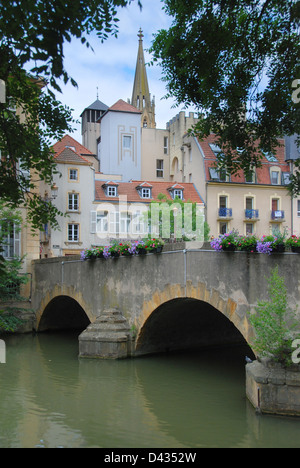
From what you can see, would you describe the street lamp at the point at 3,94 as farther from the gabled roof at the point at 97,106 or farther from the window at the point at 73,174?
the gabled roof at the point at 97,106

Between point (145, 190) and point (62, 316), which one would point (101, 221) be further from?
point (62, 316)

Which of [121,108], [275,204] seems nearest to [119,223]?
[275,204]

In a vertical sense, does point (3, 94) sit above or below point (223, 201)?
below

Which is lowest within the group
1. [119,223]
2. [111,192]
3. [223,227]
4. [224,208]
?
[223,227]

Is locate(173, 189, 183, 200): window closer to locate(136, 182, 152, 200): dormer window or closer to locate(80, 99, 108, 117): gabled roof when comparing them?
locate(136, 182, 152, 200): dormer window

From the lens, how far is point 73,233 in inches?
1252

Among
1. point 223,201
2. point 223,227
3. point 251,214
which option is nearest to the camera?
point 223,227

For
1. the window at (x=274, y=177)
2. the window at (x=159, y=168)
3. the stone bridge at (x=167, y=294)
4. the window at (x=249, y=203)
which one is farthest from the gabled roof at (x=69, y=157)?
the window at (x=274, y=177)

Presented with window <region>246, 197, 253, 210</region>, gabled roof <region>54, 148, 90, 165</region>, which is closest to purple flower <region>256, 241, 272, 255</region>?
gabled roof <region>54, 148, 90, 165</region>

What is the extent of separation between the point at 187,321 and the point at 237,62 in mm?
10886

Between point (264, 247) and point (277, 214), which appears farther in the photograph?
point (277, 214)

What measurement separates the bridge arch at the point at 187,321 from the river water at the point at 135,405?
0.51 meters

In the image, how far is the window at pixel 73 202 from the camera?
32.0 meters
